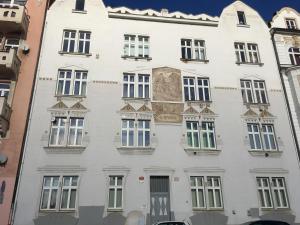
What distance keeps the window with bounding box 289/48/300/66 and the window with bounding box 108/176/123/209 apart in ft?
49.9

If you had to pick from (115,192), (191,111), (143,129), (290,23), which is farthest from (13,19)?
(290,23)

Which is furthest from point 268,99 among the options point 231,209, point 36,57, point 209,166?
point 36,57

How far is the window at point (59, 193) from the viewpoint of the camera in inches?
636

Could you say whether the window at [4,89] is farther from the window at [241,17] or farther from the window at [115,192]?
the window at [241,17]

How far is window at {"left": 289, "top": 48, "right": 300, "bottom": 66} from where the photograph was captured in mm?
22534

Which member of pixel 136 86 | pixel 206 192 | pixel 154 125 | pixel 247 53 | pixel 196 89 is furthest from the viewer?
pixel 247 53

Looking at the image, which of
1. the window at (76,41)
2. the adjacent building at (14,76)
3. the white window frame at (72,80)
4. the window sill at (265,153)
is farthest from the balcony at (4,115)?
the window sill at (265,153)

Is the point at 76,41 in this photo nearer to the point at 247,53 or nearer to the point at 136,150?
the point at 136,150

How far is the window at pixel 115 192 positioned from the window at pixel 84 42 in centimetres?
878

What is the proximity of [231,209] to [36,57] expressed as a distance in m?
14.9

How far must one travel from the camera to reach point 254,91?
826 inches

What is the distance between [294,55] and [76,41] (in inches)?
623

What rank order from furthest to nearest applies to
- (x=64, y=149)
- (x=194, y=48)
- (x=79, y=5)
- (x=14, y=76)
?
(x=79, y=5), (x=194, y=48), (x=14, y=76), (x=64, y=149)

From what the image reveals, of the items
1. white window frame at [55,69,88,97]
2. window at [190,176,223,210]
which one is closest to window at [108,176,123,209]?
window at [190,176,223,210]
